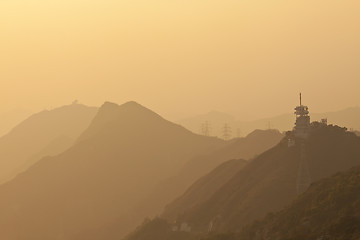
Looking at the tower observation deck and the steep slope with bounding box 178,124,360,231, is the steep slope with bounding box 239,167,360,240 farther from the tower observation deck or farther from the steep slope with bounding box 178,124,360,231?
the tower observation deck

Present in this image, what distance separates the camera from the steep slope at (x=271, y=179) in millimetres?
101288

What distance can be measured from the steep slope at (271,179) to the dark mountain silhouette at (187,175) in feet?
178

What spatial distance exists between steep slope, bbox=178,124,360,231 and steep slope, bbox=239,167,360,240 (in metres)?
17.4

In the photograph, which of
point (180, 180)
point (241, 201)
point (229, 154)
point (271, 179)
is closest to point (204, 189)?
point (241, 201)

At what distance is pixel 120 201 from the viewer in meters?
191

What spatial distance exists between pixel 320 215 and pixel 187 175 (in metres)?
→ 112

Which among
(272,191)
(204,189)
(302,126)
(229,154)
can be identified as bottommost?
(204,189)

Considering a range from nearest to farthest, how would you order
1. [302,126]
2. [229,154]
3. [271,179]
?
[271,179] < [302,126] < [229,154]

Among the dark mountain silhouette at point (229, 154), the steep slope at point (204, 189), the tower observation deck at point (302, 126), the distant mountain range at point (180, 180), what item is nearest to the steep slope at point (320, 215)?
the tower observation deck at point (302, 126)

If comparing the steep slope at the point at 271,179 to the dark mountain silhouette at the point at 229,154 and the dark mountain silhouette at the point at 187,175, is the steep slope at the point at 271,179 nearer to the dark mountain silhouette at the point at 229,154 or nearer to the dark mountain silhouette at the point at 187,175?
the dark mountain silhouette at the point at 187,175

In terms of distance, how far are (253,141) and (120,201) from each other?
182ft

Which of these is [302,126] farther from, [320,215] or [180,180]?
[180,180]

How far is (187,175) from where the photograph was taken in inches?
7200

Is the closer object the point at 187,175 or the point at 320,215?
the point at 320,215
